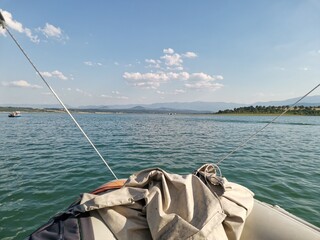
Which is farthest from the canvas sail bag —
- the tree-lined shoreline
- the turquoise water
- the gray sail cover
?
the tree-lined shoreline

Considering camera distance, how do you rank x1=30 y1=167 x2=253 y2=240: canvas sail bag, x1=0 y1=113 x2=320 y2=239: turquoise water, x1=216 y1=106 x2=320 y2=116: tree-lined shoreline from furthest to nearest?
x1=216 y1=106 x2=320 y2=116: tree-lined shoreline
x1=0 y1=113 x2=320 y2=239: turquoise water
x1=30 y1=167 x2=253 y2=240: canvas sail bag

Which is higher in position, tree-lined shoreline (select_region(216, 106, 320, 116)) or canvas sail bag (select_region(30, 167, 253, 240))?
canvas sail bag (select_region(30, 167, 253, 240))

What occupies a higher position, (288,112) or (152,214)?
(152,214)

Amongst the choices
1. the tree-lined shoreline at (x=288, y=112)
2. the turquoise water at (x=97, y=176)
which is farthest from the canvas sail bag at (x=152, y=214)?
the tree-lined shoreline at (x=288, y=112)

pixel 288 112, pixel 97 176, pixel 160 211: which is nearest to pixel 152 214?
pixel 160 211

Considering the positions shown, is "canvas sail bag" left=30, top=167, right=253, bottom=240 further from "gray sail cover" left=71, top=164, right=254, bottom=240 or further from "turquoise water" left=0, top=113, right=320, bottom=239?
"turquoise water" left=0, top=113, right=320, bottom=239

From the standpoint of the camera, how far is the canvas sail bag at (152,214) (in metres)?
1.88

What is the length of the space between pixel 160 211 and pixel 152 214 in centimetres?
8

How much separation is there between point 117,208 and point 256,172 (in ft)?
27.0

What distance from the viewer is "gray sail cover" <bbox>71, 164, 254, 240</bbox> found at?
189 cm

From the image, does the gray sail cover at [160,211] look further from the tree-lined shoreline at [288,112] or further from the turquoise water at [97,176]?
the tree-lined shoreline at [288,112]

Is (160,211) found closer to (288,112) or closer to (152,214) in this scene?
(152,214)

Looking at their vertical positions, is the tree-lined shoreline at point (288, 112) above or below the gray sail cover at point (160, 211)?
below

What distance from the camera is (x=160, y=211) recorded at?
1.98 metres
